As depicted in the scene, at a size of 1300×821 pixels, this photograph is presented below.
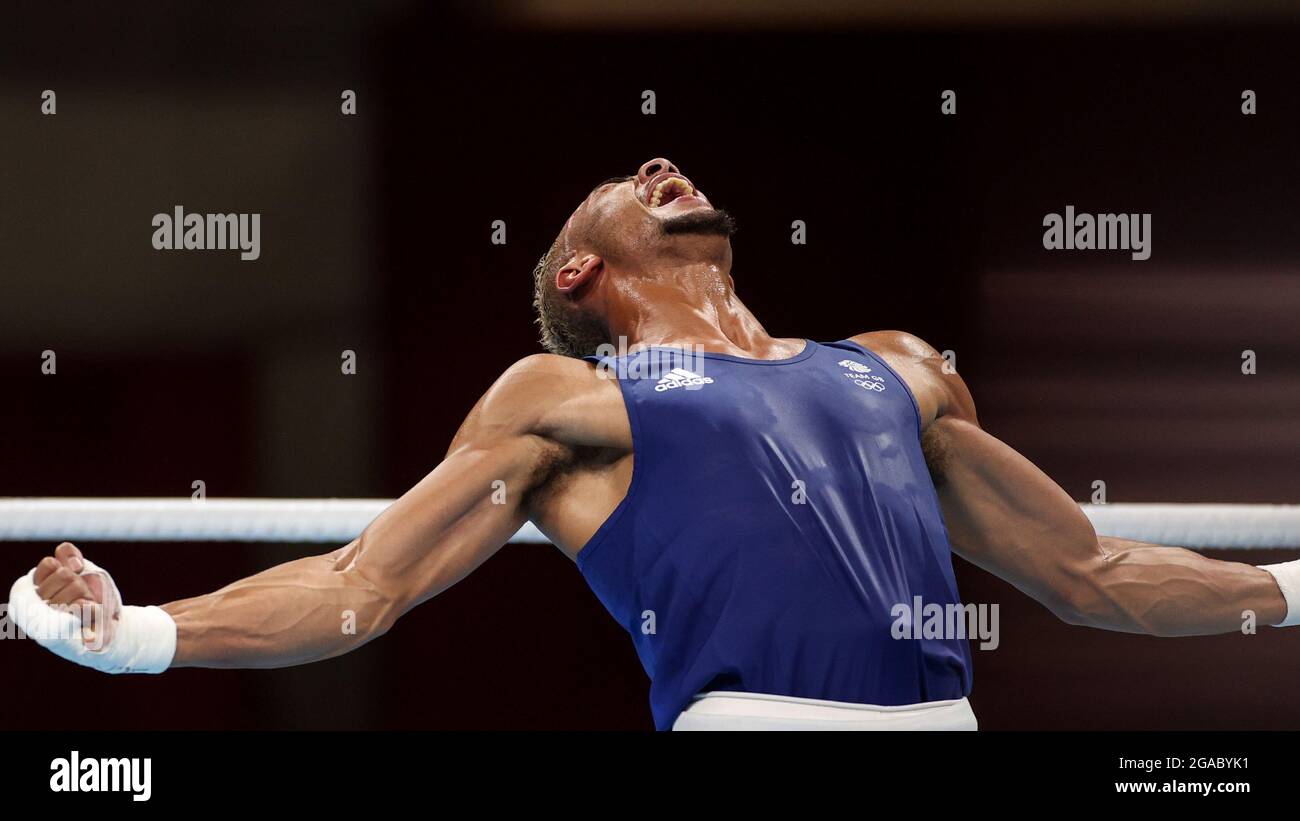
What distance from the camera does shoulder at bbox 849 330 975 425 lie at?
2.13 meters

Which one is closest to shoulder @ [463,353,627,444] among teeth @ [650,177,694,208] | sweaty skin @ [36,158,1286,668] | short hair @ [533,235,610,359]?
sweaty skin @ [36,158,1286,668]

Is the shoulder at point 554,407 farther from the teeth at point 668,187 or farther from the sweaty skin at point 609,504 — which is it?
the teeth at point 668,187

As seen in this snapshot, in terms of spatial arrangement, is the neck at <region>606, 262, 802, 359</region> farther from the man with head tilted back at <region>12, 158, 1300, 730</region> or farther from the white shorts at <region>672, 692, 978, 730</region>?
the white shorts at <region>672, 692, 978, 730</region>

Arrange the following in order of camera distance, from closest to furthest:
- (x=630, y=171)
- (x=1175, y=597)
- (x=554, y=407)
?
(x=554, y=407), (x=1175, y=597), (x=630, y=171)

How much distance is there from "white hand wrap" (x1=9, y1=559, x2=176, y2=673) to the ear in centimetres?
91

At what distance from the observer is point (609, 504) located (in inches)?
76.0

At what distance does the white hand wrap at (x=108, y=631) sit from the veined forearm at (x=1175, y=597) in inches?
53.4

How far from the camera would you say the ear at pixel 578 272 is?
2.30 meters

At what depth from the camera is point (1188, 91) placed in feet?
13.8

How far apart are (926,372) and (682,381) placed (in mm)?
439

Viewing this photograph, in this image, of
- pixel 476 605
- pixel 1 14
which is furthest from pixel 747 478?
pixel 1 14

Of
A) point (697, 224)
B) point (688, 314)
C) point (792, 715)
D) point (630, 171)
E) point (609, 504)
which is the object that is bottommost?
point (792, 715)

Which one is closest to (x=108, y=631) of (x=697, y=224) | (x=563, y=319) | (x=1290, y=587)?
(x=563, y=319)

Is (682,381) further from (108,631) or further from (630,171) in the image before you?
(630,171)
